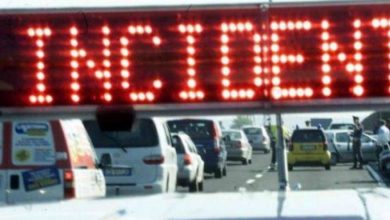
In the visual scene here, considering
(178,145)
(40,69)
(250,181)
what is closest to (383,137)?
(250,181)

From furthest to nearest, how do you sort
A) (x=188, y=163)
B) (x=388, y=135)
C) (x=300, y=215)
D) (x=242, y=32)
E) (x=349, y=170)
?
1. (x=349, y=170)
2. (x=388, y=135)
3. (x=188, y=163)
4. (x=242, y=32)
5. (x=300, y=215)

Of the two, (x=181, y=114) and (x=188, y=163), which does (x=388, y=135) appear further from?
(x=181, y=114)

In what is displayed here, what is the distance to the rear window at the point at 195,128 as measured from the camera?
34844 millimetres

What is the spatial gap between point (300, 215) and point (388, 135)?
31363 mm

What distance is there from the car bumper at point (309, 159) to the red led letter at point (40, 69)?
122 ft

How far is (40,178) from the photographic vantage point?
1489 centimetres

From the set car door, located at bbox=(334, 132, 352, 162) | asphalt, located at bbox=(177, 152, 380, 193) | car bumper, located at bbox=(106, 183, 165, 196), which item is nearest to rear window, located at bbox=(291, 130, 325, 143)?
asphalt, located at bbox=(177, 152, 380, 193)

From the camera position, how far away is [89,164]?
15250 mm

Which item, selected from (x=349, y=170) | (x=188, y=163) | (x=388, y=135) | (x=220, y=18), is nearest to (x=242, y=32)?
(x=220, y=18)

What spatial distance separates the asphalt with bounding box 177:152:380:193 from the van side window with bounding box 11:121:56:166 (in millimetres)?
12907

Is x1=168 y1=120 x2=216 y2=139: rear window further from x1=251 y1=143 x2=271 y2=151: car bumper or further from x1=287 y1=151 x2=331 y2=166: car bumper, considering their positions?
x1=251 y1=143 x2=271 y2=151: car bumper

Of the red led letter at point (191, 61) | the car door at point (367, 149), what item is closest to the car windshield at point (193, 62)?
the red led letter at point (191, 61)

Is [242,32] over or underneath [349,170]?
over

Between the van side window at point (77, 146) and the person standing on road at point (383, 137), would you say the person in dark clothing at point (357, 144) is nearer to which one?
the person standing on road at point (383, 137)
